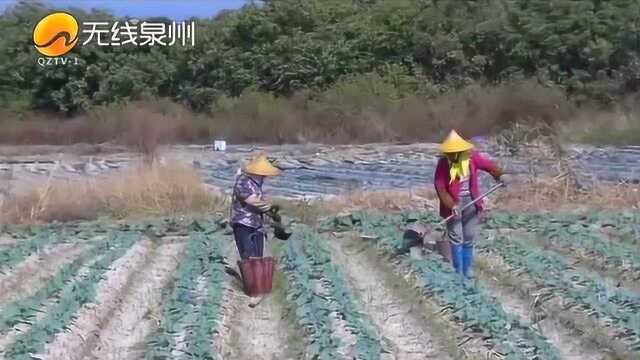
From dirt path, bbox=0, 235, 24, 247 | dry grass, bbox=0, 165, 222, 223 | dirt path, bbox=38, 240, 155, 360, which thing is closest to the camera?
dirt path, bbox=38, 240, 155, 360

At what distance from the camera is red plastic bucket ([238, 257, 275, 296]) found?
8812mm

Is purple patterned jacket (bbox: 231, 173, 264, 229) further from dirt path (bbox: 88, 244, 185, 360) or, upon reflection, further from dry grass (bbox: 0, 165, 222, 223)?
dry grass (bbox: 0, 165, 222, 223)

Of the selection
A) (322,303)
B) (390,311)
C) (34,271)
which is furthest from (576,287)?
(34,271)

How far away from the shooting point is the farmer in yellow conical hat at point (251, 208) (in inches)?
339

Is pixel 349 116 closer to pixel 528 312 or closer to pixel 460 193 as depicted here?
pixel 460 193

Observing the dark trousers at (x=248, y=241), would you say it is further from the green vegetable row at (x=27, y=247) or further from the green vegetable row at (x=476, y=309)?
the green vegetable row at (x=27, y=247)

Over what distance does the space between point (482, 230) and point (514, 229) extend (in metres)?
0.37

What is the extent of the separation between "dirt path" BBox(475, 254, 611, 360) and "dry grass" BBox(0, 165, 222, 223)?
6.42 meters

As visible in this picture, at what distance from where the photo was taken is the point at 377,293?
8867 mm

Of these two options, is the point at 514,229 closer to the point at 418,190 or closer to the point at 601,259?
the point at 601,259

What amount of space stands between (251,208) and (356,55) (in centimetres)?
2698

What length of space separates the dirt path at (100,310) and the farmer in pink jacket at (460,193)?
2.69m

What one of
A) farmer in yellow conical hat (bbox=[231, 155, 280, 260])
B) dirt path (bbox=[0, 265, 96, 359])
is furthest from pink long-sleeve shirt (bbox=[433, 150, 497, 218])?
dirt path (bbox=[0, 265, 96, 359])

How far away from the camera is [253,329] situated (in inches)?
306
